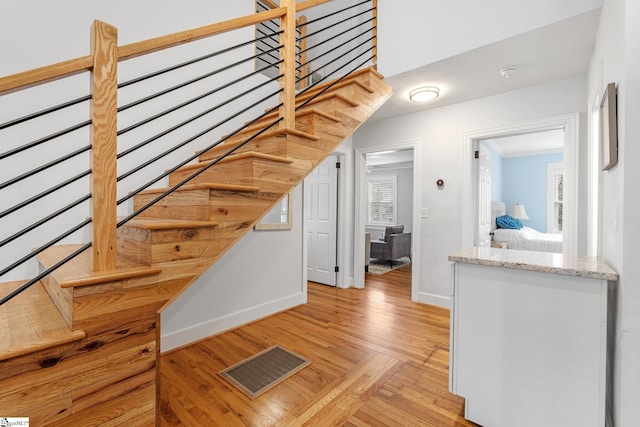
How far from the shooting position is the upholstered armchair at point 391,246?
5898mm

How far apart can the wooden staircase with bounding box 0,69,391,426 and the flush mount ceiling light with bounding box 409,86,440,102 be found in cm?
192

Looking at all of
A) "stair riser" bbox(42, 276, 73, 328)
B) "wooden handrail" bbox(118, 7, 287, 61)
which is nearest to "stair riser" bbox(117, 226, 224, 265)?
"stair riser" bbox(42, 276, 73, 328)

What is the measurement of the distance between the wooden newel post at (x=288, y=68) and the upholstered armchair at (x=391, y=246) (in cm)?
444

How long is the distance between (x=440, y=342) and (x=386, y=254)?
10.9 ft

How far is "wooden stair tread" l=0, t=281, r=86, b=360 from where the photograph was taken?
93 centimetres

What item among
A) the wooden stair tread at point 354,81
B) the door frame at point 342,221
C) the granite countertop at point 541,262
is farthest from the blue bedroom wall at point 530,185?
the granite countertop at point 541,262

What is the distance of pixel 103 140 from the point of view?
3.65 ft

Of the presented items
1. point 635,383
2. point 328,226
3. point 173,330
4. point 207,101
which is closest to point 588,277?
point 635,383

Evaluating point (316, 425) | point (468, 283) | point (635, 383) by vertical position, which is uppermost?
point (468, 283)

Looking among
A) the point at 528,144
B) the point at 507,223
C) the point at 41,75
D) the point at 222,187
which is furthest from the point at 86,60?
the point at 528,144

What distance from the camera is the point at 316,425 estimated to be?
5.47 ft

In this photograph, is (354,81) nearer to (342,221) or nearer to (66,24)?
(66,24)

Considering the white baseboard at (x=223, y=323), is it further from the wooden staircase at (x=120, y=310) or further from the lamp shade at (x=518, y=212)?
the lamp shade at (x=518, y=212)

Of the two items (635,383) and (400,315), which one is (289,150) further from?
(400,315)
